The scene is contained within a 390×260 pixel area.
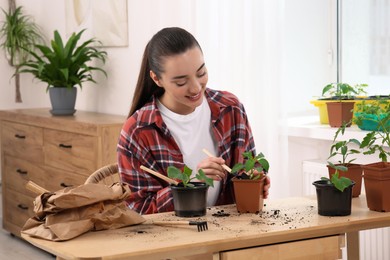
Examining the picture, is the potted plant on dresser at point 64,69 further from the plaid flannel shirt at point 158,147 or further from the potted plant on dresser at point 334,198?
the potted plant on dresser at point 334,198

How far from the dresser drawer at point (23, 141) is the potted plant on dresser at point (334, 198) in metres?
3.25

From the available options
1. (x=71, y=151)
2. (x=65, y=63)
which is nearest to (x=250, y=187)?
(x=71, y=151)

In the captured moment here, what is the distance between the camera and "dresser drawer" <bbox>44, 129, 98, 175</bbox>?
4.60 meters

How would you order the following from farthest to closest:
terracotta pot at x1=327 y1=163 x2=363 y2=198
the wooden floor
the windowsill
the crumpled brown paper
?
the wooden floor → the windowsill → terracotta pot at x1=327 y1=163 x2=363 y2=198 → the crumpled brown paper

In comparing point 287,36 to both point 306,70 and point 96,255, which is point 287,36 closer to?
point 306,70

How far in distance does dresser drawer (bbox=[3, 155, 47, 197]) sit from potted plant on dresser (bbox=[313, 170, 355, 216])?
3.25m

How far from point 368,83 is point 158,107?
176 cm

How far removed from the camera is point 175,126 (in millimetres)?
2771

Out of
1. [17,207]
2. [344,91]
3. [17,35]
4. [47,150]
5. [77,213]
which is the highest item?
[17,35]

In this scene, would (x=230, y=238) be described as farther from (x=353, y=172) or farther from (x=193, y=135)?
(x=193, y=135)

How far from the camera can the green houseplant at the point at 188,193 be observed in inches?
90.0

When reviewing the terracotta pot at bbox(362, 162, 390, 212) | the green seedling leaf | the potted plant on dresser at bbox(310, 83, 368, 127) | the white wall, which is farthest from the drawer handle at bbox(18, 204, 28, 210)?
the terracotta pot at bbox(362, 162, 390, 212)

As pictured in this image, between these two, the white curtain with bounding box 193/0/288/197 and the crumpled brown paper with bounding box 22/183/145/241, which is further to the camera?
the white curtain with bounding box 193/0/288/197

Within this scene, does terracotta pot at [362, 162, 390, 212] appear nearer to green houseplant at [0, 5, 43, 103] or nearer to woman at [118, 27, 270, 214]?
woman at [118, 27, 270, 214]
